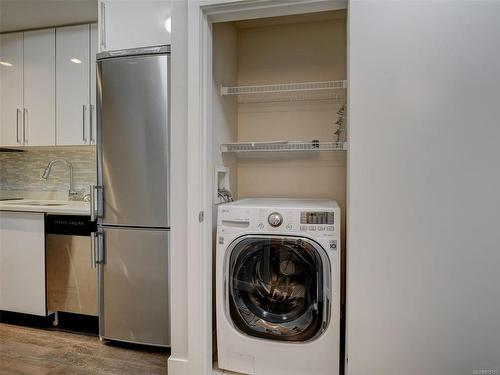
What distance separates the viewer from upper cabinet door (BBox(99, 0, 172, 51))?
2.00 metres

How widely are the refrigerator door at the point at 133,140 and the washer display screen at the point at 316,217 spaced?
0.88 metres

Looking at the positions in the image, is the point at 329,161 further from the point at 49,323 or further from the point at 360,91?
the point at 49,323

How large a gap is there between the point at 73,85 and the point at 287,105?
1799 millimetres

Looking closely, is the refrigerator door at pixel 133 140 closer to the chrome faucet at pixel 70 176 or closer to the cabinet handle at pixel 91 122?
the cabinet handle at pixel 91 122

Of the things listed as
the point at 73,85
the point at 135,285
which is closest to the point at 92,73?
the point at 73,85

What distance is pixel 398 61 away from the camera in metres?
1.40

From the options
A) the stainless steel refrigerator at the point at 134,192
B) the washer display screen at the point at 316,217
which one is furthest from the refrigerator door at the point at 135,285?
the washer display screen at the point at 316,217

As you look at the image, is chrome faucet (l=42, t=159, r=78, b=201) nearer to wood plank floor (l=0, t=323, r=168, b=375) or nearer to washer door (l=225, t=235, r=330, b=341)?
wood plank floor (l=0, t=323, r=168, b=375)

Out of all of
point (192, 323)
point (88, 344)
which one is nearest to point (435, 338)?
point (192, 323)

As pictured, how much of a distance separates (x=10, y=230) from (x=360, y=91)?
8.79 feet

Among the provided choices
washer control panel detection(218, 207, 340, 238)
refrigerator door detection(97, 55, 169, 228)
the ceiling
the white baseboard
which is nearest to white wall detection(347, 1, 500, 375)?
washer control panel detection(218, 207, 340, 238)

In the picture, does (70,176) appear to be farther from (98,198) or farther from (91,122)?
(98,198)

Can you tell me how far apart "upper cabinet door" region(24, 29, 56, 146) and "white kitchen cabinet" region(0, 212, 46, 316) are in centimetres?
72

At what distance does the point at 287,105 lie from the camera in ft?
7.93
